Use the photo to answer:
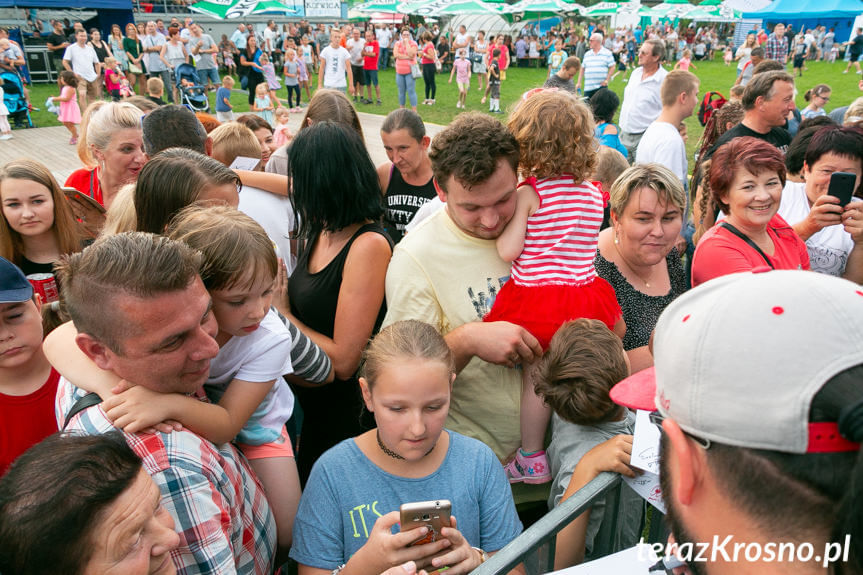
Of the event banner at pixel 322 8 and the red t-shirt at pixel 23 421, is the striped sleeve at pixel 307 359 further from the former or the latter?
the event banner at pixel 322 8

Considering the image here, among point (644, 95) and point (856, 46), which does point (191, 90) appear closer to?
point (644, 95)

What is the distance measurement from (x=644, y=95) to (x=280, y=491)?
784cm

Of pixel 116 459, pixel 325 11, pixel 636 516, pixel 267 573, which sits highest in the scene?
pixel 325 11

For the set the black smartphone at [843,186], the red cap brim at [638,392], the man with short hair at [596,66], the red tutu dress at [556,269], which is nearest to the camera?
the red cap brim at [638,392]

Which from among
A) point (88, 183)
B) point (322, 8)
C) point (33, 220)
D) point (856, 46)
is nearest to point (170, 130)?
point (33, 220)

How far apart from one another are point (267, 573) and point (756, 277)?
1.74 m

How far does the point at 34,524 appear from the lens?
3.89ft

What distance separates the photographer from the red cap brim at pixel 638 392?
135 centimetres

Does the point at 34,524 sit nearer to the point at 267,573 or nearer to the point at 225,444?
the point at 225,444

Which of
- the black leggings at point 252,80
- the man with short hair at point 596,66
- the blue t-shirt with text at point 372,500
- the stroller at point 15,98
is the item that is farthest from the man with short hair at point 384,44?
the blue t-shirt with text at point 372,500

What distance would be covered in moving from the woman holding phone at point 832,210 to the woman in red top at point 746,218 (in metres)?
0.37

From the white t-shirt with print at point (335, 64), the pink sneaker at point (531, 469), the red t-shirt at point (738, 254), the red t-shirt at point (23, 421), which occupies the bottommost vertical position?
the pink sneaker at point (531, 469)

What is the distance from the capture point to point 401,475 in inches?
75.8

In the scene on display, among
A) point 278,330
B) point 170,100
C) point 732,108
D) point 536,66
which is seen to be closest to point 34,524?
point 278,330
